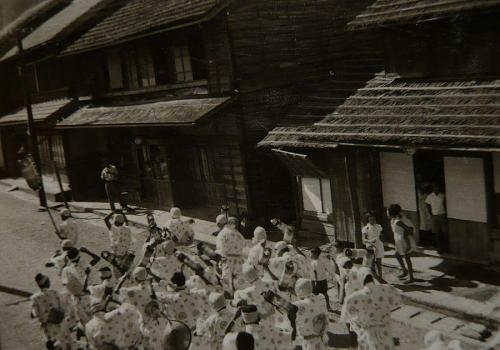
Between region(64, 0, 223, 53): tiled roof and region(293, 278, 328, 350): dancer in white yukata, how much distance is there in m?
9.46

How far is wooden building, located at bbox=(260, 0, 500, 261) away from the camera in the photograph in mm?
9820

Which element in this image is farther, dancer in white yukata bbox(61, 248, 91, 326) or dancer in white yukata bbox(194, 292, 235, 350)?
dancer in white yukata bbox(61, 248, 91, 326)

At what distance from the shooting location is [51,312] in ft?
24.6

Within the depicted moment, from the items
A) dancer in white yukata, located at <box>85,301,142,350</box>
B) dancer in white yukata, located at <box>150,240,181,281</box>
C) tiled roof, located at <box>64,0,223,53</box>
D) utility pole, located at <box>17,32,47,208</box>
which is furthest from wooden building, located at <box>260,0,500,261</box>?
utility pole, located at <box>17,32,47,208</box>

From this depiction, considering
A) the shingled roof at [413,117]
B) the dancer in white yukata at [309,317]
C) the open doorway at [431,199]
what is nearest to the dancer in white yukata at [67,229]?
the shingled roof at [413,117]

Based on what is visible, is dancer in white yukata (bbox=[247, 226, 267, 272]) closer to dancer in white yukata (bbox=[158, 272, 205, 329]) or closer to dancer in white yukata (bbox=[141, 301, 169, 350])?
dancer in white yukata (bbox=[158, 272, 205, 329])

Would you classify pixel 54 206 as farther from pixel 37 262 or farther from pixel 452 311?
pixel 452 311

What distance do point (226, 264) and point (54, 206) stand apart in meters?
13.3

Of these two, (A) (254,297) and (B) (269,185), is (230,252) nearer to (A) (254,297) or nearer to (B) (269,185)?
(A) (254,297)

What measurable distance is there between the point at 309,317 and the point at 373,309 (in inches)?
32.6

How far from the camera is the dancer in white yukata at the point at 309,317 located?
6570 mm

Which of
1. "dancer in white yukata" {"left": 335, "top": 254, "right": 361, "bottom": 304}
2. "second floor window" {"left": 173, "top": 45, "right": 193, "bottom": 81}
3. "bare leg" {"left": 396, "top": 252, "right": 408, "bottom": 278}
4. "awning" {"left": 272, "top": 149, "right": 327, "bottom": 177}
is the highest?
"second floor window" {"left": 173, "top": 45, "right": 193, "bottom": 81}

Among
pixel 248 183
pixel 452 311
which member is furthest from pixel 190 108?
pixel 452 311

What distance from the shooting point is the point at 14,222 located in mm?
18750
